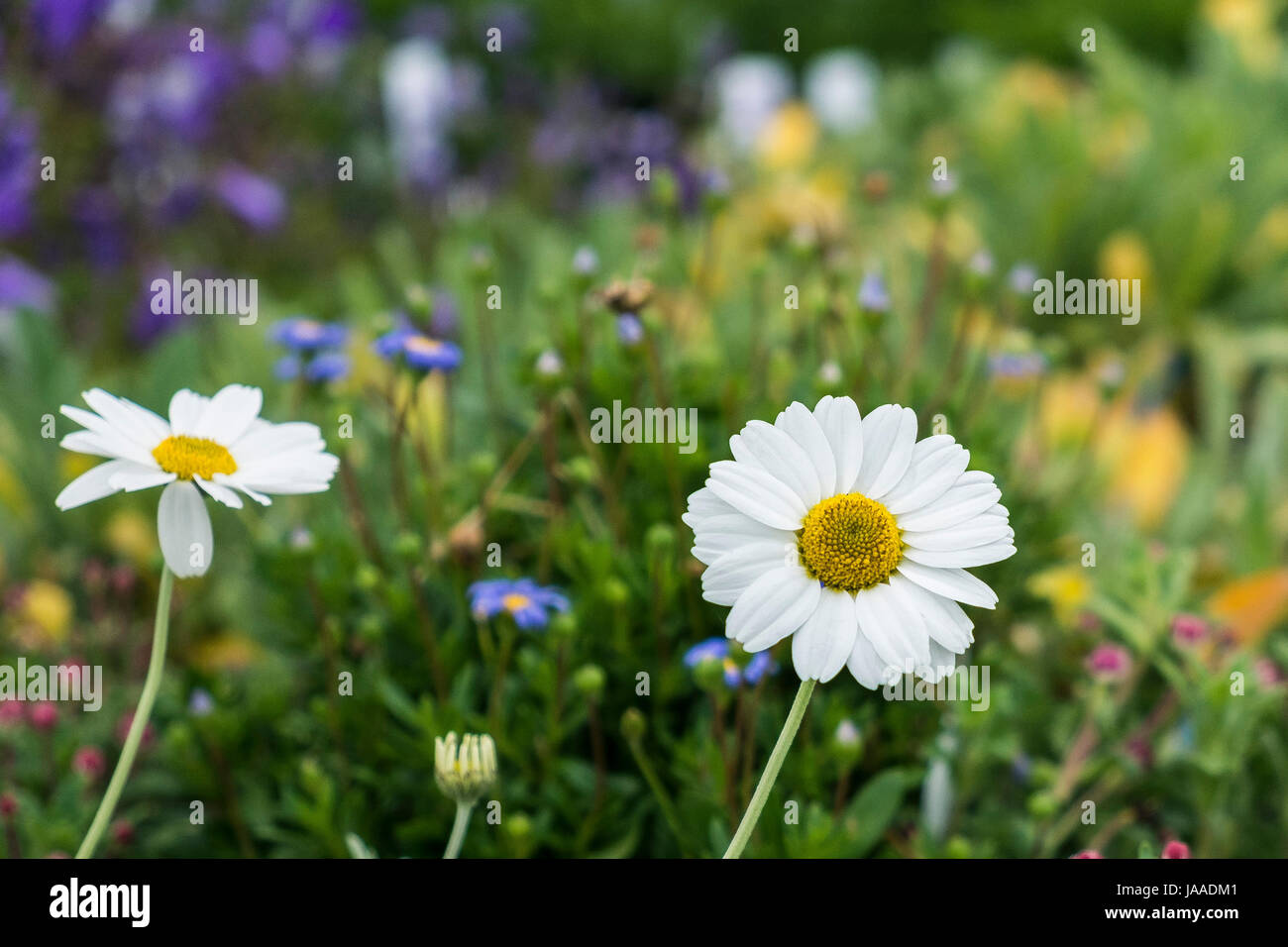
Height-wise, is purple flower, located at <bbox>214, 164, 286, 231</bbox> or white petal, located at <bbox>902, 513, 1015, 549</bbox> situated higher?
purple flower, located at <bbox>214, 164, 286, 231</bbox>

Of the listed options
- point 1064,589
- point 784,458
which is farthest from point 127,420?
point 1064,589

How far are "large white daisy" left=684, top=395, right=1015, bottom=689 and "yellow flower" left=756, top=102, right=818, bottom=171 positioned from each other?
2.84 m

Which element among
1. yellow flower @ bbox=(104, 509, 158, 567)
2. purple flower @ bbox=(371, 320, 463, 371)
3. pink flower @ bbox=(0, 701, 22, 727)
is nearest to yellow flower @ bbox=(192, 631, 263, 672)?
yellow flower @ bbox=(104, 509, 158, 567)

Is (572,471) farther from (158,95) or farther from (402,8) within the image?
(402,8)

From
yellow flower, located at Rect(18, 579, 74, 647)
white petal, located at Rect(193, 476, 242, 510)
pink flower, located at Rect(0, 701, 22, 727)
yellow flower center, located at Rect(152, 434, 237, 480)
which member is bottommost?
pink flower, located at Rect(0, 701, 22, 727)

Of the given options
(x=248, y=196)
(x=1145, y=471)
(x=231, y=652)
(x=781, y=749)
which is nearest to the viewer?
(x=781, y=749)

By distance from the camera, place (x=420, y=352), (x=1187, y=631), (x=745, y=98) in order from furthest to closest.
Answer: (x=745, y=98) → (x=1187, y=631) → (x=420, y=352)

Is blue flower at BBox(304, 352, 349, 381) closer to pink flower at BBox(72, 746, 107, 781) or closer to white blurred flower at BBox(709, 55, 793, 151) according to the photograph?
pink flower at BBox(72, 746, 107, 781)

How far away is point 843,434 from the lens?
705mm

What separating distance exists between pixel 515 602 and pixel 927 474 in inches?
19.3

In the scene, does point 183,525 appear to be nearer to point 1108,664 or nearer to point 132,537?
point 1108,664

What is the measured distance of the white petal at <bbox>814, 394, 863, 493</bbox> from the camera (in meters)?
0.70

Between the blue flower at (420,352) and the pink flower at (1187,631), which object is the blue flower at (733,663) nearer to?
the blue flower at (420,352)

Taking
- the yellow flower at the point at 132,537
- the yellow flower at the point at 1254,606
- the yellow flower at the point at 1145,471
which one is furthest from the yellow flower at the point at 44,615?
the yellow flower at the point at 1145,471
